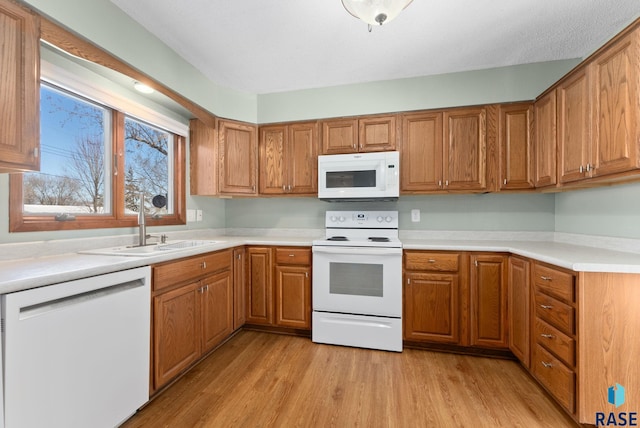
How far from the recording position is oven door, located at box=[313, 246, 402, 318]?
2330 mm

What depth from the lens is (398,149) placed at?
2611 mm

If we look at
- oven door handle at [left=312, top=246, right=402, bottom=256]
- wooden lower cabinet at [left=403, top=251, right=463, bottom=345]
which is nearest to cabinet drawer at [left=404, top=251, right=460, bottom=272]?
wooden lower cabinet at [left=403, top=251, right=463, bottom=345]

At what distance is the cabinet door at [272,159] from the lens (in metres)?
2.91

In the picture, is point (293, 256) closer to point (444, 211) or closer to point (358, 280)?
point (358, 280)

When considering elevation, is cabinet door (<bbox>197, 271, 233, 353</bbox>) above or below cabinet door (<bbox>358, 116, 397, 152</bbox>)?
below

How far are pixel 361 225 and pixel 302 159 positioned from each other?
911 mm

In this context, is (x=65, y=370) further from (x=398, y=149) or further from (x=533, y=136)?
(x=533, y=136)

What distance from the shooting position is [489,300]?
87.0 inches

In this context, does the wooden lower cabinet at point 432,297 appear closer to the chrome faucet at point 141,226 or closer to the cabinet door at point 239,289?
the cabinet door at point 239,289

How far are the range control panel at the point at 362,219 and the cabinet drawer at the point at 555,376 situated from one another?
4.73 feet

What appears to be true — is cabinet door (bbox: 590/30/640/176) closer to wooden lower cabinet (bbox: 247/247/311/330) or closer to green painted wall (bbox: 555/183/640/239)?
green painted wall (bbox: 555/183/640/239)

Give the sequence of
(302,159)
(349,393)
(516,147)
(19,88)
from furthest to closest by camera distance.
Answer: (302,159)
(516,147)
(349,393)
(19,88)

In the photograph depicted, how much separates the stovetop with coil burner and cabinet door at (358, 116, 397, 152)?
65 centimetres

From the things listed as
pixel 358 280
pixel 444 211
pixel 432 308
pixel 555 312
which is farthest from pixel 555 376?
pixel 444 211
